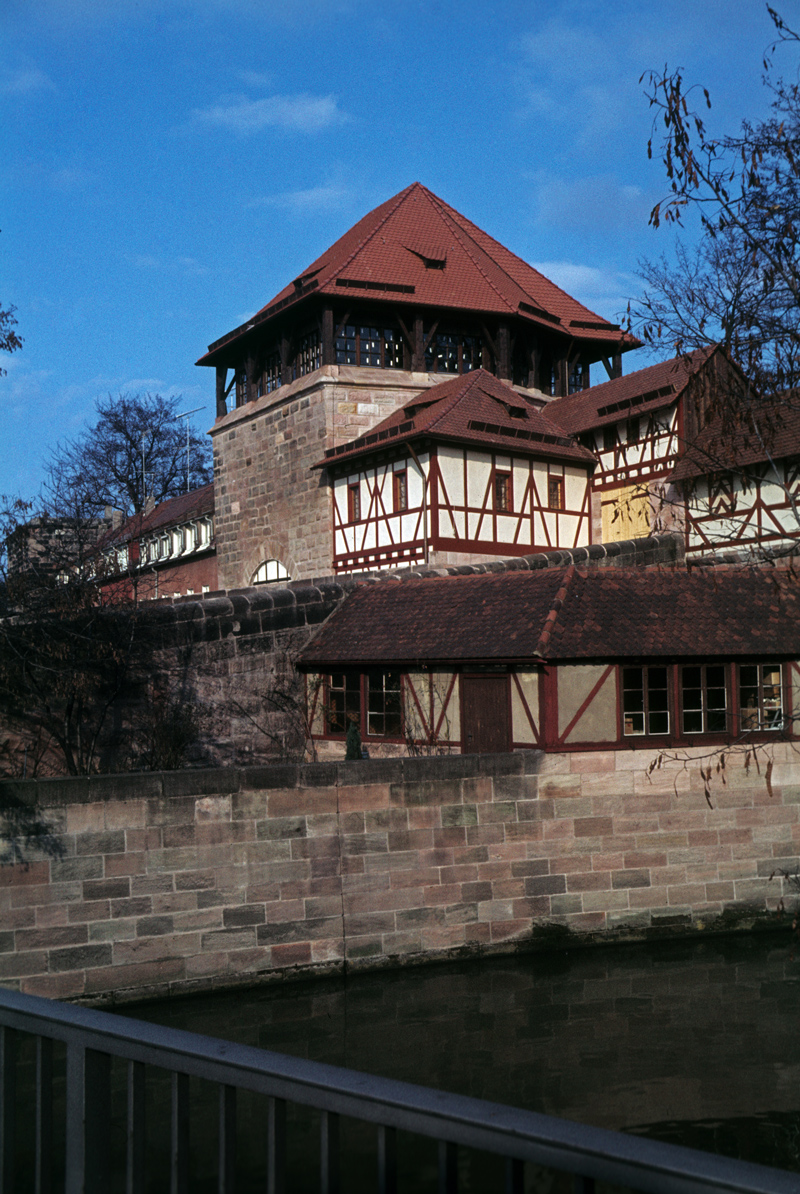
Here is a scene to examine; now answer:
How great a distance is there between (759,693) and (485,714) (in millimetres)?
3293

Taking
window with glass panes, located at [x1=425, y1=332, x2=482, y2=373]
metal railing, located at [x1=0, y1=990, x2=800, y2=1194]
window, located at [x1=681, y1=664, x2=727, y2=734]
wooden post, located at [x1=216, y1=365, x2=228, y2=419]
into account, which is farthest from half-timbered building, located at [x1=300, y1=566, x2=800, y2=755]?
wooden post, located at [x1=216, y1=365, x2=228, y2=419]

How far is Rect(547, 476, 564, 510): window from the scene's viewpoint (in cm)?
2420

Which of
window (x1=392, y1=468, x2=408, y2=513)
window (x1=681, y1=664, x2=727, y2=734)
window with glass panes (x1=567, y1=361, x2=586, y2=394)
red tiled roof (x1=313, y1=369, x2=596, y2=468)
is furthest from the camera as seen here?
window with glass panes (x1=567, y1=361, x2=586, y2=394)

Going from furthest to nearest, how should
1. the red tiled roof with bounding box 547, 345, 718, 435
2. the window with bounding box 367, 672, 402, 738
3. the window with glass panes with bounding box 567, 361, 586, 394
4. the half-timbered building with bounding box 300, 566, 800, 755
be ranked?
the window with glass panes with bounding box 567, 361, 586, 394 < the red tiled roof with bounding box 547, 345, 718, 435 < the window with bounding box 367, 672, 402, 738 < the half-timbered building with bounding box 300, 566, 800, 755

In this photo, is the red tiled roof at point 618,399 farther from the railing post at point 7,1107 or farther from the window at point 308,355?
the railing post at point 7,1107

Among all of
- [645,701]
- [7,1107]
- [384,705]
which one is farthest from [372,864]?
[7,1107]

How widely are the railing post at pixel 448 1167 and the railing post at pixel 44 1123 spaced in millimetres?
799

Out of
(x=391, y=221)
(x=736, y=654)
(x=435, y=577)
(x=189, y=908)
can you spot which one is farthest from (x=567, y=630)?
(x=391, y=221)

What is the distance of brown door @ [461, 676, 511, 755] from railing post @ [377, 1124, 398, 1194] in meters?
11.2

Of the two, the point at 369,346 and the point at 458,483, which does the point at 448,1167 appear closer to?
the point at 458,483

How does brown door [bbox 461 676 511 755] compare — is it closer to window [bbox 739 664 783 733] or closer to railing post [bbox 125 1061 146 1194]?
window [bbox 739 664 783 733]

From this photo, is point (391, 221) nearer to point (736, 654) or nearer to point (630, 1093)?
point (736, 654)

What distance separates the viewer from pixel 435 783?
11.2 metres

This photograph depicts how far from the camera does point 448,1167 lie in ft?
4.99
